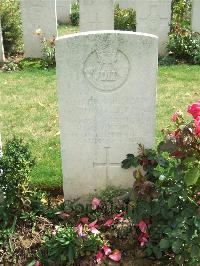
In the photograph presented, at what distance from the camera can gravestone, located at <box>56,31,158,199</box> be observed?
3570 mm

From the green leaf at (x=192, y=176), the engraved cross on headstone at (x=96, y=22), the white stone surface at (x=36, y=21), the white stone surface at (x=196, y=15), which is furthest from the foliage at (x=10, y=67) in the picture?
the green leaf at (x=192, y=176)

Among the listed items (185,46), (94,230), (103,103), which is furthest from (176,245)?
(185,46)

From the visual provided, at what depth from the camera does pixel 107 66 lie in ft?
11.9

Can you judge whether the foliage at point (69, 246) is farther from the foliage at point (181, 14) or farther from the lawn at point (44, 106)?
the foliage at point (181, 14)

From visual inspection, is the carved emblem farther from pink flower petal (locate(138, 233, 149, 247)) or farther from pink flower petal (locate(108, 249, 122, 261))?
pink flower petal (locate(108, 249, 122, 261))

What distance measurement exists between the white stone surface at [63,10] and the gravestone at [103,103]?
10.8m

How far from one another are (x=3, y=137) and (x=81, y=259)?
2.55 meters

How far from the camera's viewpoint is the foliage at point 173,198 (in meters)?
2.93

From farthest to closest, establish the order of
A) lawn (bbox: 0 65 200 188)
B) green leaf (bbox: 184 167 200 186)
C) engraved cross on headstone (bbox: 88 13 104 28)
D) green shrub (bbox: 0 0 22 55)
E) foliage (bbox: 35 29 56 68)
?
green shrub (bbox: 0 0 22 55) → engraved cross on headstone (bbox: 88 13 104 28) → foliage (bbox: 35 29 56 68) → lawn (bbox: 0 65 200 188) → green leaf (bbox: 184 167 200 186)

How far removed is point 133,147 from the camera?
155 inches

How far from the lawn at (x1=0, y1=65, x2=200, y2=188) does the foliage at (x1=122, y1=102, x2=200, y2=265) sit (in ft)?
4.25

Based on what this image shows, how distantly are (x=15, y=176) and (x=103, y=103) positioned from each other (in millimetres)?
957

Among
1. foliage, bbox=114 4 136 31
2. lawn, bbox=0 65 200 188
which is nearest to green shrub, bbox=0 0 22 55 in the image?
lawn, bbox=0 65 200 188

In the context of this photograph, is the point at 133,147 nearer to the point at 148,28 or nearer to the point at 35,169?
the point at 35,169
